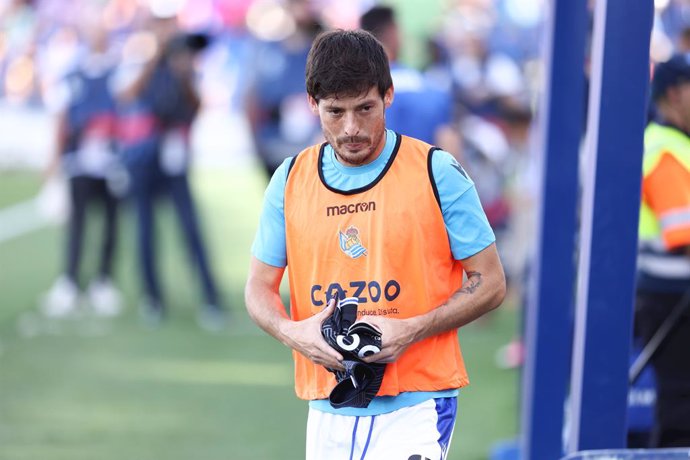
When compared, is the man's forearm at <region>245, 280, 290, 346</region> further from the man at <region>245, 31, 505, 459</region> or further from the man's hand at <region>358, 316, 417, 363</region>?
the man's hand at <region>358, 316, 417, 363</region>

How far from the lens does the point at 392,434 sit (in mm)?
3986

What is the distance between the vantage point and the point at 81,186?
12.4 m

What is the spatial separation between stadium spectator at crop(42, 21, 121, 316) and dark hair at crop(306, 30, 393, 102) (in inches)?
Result: 331

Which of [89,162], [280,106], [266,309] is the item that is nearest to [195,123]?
[89,162]

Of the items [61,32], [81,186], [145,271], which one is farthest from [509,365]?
[61,32]

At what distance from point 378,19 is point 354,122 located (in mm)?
3977

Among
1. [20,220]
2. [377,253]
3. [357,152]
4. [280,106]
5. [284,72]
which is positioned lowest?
[377,253]

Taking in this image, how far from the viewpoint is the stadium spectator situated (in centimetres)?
1210

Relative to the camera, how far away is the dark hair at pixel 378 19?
7.58 meters

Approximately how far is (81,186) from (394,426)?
Result: 29.2 feet

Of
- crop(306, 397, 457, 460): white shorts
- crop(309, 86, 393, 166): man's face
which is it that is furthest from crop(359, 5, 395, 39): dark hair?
crop(306, 397, 457, 460): white shorts

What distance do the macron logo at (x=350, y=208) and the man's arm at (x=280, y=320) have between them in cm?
29

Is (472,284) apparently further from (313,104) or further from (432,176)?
(313,104)

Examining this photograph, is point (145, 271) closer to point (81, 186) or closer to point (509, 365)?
point (81, 186)
